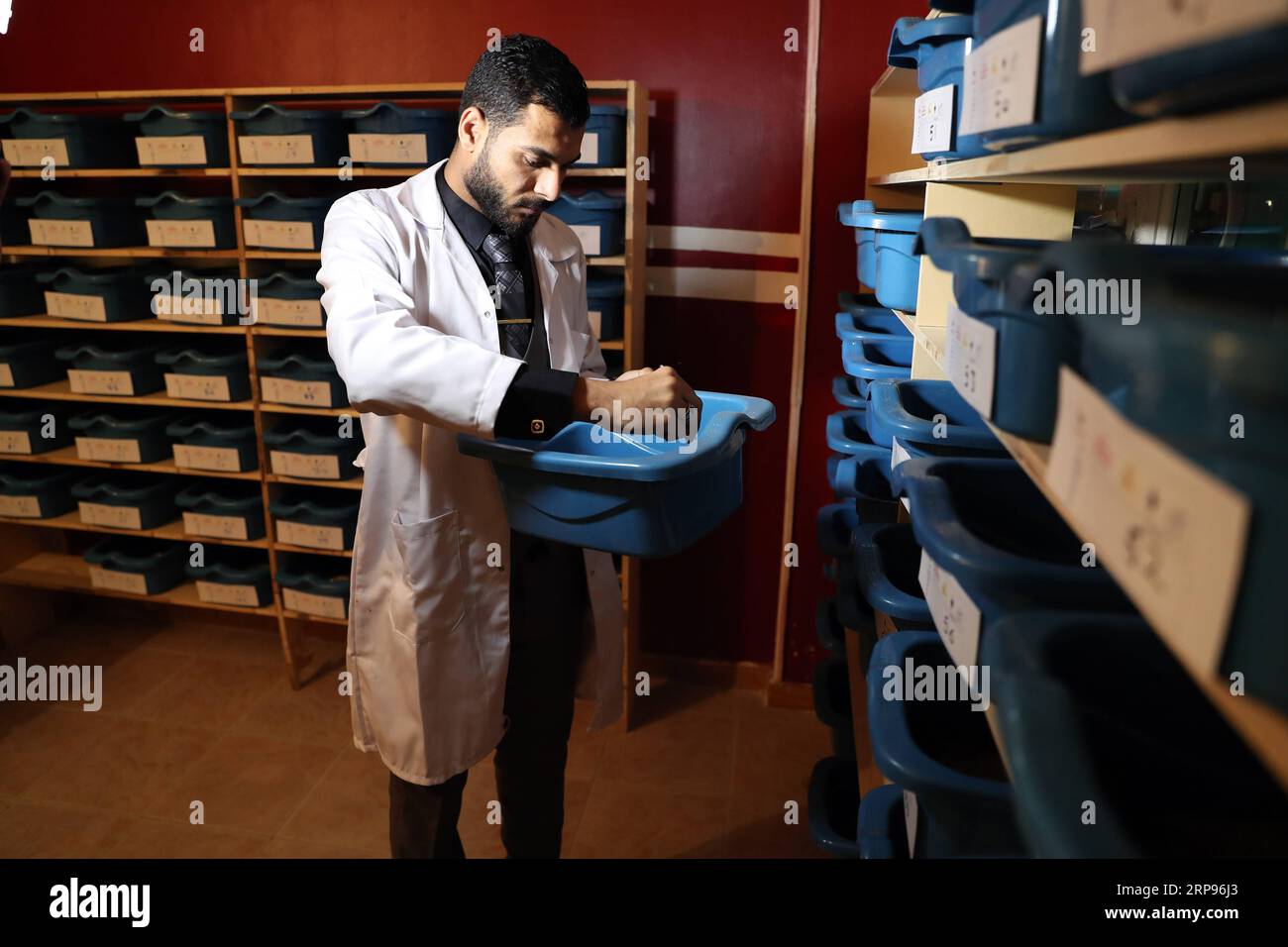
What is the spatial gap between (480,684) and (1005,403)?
1.34 metres

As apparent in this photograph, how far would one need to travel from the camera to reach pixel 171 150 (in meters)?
2.76

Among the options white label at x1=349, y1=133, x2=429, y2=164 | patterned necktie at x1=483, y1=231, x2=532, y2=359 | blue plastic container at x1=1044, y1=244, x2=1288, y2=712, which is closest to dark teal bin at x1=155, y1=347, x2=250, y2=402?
white label at x1=349, y1=133, x2=429, y2=164

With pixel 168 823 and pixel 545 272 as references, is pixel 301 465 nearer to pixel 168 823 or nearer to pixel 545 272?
pixel 168 823

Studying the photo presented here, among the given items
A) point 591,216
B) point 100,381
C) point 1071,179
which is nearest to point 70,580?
point 100,381

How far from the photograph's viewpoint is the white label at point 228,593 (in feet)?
10.1

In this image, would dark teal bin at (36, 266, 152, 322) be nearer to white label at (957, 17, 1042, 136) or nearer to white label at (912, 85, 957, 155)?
white label at (912, 85, 957, 155)

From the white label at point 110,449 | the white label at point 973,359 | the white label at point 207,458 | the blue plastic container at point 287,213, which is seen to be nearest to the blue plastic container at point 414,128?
the blue plastic container at point 287,213

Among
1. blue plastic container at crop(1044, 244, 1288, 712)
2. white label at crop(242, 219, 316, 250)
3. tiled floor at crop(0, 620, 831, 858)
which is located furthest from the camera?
white label at crop(242, 219, 316, 250)

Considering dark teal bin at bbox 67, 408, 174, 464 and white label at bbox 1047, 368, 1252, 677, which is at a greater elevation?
white label at bbox 1047, 368, 1252, 677

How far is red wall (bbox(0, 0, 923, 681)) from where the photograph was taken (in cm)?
262

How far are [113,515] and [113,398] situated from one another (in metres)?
0.44

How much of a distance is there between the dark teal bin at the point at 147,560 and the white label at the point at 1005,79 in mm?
3174

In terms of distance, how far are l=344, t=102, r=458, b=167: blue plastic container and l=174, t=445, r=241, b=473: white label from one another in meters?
1.16
